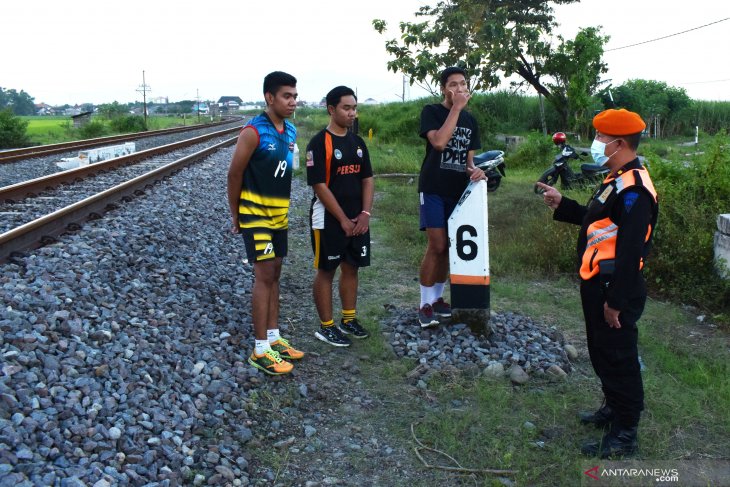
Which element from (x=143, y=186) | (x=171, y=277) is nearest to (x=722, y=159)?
(x=171, y=277)

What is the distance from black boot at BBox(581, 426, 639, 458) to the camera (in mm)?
3365

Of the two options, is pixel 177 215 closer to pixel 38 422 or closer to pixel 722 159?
pixel 38 422

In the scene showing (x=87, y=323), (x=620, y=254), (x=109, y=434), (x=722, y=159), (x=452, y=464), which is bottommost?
(x=452, y=464)

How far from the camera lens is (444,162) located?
4.83m

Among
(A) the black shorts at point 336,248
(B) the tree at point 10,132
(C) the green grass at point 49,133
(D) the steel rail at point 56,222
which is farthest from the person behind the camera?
(C) the green grass at point 49,133

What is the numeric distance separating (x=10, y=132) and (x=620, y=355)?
83.3 feet

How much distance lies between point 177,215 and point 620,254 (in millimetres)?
6092

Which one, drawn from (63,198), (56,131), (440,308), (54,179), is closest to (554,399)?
(440,308)

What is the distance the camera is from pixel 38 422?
9.62 feet

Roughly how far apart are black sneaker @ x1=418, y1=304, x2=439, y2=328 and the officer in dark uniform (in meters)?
1.72

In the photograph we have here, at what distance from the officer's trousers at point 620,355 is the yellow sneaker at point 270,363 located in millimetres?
2070

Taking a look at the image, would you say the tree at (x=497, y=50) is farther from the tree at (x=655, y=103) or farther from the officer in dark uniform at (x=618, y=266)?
the officer in dark uniform at (x=618, y=266)

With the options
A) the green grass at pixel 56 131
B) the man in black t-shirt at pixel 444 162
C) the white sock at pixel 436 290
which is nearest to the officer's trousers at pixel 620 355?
the man in black t-shirt at pixel 444 162

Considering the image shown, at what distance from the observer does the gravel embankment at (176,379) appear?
2996 mm
